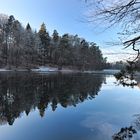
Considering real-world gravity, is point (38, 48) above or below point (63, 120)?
above

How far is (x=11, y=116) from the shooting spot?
1257cm

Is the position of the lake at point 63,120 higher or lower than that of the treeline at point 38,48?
lower

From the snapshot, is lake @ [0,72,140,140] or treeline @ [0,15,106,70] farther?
treeline @ [0,15,106,70]

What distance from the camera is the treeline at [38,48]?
2736 inches

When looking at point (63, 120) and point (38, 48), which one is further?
point (38, 48)

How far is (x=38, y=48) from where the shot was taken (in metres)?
81.6

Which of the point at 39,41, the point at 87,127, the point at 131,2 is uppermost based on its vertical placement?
the point at 39,41

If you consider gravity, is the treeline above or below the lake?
above

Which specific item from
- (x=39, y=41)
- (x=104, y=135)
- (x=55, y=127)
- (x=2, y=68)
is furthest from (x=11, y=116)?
(x=39, y=41)

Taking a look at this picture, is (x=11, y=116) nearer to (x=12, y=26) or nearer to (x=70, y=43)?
(x=12, y=26)

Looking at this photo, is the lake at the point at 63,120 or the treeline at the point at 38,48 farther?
the treeline at the point at 38,48

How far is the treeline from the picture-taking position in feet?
228

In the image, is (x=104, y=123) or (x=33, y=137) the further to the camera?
(x=104, y=123)

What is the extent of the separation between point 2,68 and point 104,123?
54.3 m
